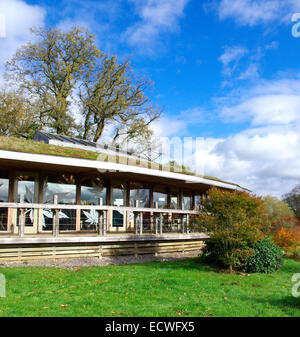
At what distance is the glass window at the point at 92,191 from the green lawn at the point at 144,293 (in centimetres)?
488

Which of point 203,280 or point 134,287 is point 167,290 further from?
point 203,280

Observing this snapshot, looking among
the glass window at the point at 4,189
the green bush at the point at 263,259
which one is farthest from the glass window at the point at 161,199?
the green bush at the point at 263,259

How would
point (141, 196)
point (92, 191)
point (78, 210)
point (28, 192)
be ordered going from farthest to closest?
point (141, 196) → point (92, 191) → point (78, 210) → point (28, 192)

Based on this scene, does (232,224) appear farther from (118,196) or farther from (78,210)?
(118,196)

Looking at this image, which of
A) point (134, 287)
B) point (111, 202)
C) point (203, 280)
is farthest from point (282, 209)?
point (134, 287)

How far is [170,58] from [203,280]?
43.9 ft

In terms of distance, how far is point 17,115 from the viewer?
27.1 meters

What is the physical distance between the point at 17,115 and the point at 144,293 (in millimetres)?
23967

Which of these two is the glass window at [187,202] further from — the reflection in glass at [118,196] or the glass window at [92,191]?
the glass window at [92,191]

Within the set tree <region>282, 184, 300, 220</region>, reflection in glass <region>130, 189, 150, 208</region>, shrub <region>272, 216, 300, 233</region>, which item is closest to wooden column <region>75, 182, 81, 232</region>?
reflection in glass <region>130, 189, 150, 208</region>

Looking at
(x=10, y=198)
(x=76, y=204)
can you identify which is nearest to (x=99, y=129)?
(x=76, y=204)

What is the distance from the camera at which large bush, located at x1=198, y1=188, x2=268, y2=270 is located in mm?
9570

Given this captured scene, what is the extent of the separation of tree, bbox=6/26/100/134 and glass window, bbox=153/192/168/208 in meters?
14.6
